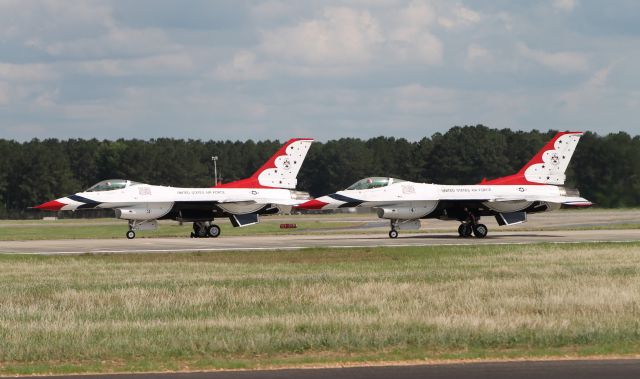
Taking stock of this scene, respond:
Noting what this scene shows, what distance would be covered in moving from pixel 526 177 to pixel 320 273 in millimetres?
21405

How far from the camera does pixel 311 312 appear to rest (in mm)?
17594

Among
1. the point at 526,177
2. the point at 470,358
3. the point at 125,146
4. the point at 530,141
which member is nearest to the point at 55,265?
the point at 470,358

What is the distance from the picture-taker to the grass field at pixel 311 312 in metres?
13.8

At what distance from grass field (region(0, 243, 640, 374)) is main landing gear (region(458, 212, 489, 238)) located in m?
13.5

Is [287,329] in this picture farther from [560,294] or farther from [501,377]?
[560,294]

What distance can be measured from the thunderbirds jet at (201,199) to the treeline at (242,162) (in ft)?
234

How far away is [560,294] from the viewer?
62.5 feet

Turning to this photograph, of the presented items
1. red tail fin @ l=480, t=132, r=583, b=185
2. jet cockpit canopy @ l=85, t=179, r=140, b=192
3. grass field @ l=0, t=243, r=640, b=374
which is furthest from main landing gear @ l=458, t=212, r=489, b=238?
jet cockpit canopy @ l=85, t=179, r=140, b=192

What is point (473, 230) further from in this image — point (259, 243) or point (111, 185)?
point (111, 185)

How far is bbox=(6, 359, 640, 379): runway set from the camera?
11.6 metres

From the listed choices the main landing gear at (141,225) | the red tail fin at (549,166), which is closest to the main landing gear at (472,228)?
the red tail fin at (549,166)

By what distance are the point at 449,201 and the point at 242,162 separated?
10667 centimetres

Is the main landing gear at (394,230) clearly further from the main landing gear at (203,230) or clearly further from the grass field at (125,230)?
the grass field at (125,230)

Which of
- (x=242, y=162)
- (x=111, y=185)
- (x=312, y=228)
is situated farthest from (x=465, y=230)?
(x=242, y=162)
